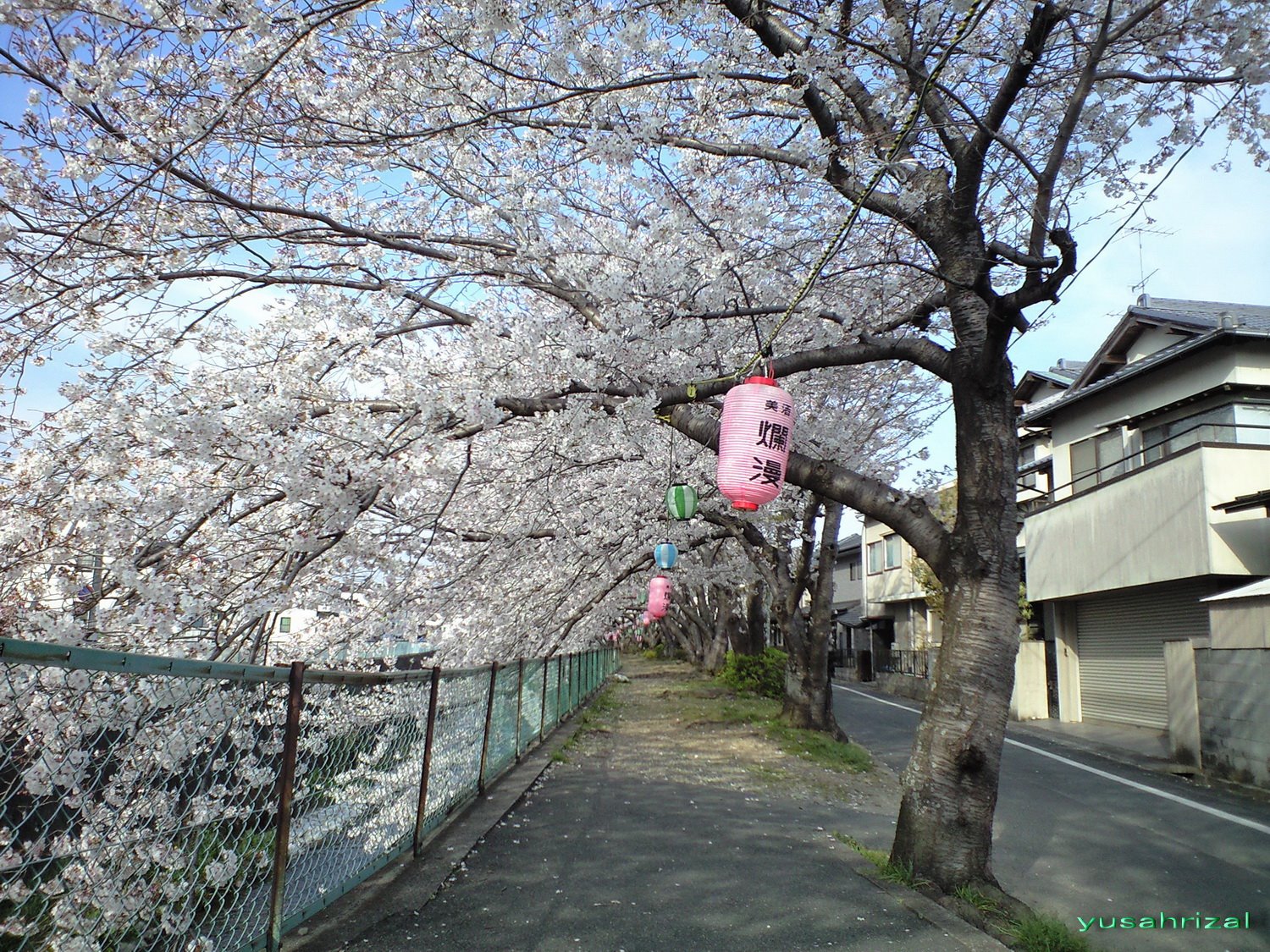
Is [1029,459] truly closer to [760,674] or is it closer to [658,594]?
[760,674]

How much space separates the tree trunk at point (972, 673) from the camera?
6.08 metres

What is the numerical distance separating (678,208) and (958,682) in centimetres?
468

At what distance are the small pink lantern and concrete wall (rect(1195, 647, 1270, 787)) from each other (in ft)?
34.5

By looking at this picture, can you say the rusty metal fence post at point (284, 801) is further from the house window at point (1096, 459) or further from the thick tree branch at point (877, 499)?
the house window at point (1096, 459)

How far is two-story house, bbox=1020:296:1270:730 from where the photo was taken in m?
15.8

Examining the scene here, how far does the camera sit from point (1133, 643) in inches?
786

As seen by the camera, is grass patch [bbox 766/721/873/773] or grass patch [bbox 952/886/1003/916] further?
grass patch [bbox 766/721/873/773]

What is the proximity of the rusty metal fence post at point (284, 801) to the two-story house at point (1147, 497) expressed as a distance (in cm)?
1564

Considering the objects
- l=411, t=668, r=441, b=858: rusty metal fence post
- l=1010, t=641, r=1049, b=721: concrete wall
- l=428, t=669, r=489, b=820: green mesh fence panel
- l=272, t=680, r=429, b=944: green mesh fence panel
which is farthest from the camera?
l=1010, t=641, r=1049, b=721: concrete wall

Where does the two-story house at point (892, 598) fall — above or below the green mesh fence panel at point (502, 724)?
above

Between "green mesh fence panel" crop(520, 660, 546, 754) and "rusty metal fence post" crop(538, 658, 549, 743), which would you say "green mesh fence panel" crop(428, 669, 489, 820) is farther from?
"rusty metal fence post" crop(538, 658, 549, 743)

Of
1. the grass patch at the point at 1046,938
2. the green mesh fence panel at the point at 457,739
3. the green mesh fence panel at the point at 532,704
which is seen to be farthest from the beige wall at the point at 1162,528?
the green mesh fence panel at the point at 457,739

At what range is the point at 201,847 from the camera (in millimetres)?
3812

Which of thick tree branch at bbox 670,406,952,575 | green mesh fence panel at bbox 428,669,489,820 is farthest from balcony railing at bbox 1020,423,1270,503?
green mesh fence panel at bbox 428,669,489,820
